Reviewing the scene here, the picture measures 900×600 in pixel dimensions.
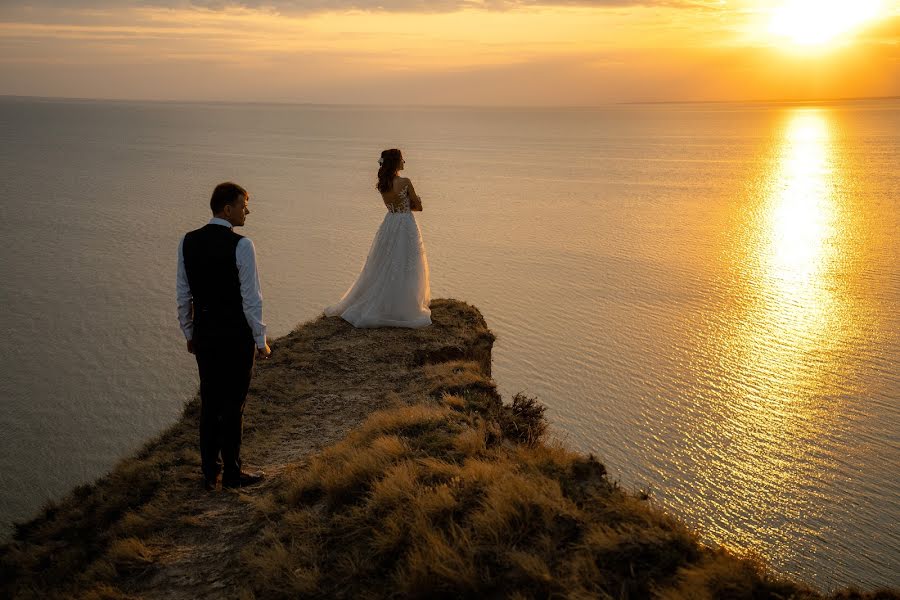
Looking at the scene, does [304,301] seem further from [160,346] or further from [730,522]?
[730,522]

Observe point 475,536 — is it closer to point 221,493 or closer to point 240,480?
point 240,480

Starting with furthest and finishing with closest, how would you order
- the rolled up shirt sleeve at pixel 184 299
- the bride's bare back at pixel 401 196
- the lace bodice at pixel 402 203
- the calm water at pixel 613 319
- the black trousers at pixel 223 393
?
1. the calm water at pixel 613 319
2. the lace bodice at pixel 402 203
3. the bride's bare back at pixel 401 196
4. the black trousers at pixel 223 393
5. the rolled up shirt sleeve at pixel 184 299

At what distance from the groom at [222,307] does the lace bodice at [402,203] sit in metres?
5.49

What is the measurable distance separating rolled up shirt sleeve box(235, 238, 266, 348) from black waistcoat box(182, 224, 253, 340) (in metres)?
0.05

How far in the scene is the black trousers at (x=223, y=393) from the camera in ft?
21.5

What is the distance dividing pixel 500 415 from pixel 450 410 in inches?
Result: 36.7

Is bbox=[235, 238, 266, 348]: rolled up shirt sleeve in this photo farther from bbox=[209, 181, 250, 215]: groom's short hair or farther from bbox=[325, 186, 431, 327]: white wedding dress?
bbox=[325, 186, 431, 327]: white wedding dress

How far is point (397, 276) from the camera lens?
1213cm

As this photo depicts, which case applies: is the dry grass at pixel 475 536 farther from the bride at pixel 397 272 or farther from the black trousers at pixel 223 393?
the bride at pixel 397 272

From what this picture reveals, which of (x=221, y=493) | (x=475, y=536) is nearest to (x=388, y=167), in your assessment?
(x=221, y=493)

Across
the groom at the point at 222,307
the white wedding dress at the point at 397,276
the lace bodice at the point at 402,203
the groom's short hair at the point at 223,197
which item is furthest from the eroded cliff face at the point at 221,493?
the groom's short hair at the point at 223,197

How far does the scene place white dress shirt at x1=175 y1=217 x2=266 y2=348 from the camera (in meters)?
6.27

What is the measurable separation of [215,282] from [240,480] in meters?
2.22

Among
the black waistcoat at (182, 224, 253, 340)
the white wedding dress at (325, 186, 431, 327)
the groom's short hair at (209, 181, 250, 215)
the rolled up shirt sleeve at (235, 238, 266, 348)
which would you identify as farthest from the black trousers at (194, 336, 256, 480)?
the white wedding dress at (325, 186, 431, 327)
